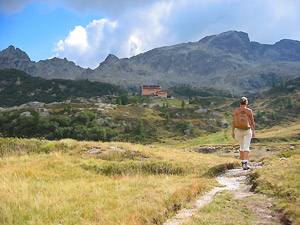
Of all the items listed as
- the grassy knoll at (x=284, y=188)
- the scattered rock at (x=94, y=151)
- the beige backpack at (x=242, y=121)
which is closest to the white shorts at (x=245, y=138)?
the beige backpack at (x=242, y=121)

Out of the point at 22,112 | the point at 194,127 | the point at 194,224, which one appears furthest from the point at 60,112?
the point at 194,224

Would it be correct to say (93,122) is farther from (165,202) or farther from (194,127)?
(165,202)

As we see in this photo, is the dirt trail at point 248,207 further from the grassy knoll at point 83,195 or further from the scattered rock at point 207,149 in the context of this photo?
the scattered rock at point 207,149

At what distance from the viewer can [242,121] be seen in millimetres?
12547

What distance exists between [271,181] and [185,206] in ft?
11.8

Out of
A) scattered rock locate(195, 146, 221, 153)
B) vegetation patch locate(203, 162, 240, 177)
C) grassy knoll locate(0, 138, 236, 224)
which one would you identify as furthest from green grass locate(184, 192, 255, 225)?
scattered rock locate(195, 146, 221, 153)

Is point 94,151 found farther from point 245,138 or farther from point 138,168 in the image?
point 245,138

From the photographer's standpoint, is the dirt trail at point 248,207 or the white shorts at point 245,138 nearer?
the dirt trail at point 248,207

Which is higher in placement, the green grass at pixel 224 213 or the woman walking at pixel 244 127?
the woman walking at pixel 244 127

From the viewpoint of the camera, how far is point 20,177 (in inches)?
344

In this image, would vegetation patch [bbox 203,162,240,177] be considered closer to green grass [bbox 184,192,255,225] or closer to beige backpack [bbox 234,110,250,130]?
beige backpack [bbox 234,110,250,130]

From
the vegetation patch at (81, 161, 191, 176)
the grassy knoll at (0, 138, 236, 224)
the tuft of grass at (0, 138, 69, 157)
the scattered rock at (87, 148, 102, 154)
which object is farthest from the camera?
the scattered rock at (87, 148, 102, 154)

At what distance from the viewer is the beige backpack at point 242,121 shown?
1248 cm

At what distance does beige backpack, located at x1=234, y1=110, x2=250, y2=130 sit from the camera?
1248 centimetres
